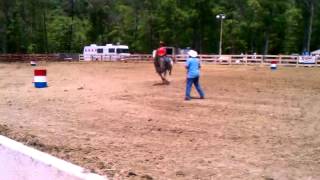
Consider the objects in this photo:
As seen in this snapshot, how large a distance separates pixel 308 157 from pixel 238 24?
73.1m

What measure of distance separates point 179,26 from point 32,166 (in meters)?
78.4

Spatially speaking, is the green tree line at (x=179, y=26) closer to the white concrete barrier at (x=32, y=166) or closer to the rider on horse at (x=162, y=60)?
the rider on horse at (x=162, y=60)

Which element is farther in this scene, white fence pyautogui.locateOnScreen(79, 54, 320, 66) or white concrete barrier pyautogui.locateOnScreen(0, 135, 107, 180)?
white fence pyautogui.locateOnScreen(79, 54, 320, 66)

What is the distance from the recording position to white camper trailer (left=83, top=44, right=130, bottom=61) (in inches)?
2551

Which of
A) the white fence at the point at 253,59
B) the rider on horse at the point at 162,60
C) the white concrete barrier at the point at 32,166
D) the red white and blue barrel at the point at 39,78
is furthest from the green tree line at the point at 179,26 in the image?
the white concrete barrier at the point at 32,166

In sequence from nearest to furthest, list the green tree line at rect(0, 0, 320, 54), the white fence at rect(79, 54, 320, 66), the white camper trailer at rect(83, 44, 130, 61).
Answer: the white fence at rect(79, 54, 320, 66), the white camper trailer at rect(83, 44, 130, 61), the green tree line at rect(0, 0, 320, 54)

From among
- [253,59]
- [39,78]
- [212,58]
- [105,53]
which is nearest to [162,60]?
[39,78]

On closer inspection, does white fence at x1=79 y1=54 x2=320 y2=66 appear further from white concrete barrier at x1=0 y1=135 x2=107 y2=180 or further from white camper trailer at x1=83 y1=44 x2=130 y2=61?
white concrete barrier at x1=0 y1=135 x2=107 y2=180

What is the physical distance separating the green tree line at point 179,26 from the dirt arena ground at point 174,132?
198 ft

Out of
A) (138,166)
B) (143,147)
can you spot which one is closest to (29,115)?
(143,147)

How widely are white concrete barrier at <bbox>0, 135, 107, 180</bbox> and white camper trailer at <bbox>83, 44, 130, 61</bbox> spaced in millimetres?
59670

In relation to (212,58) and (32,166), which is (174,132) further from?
(212,58)

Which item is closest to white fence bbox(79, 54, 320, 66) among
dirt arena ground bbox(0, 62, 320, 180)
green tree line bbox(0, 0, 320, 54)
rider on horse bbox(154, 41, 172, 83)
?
green tree line bbox(0, 0, 320, 54)

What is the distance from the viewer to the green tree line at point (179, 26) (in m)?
76.3
